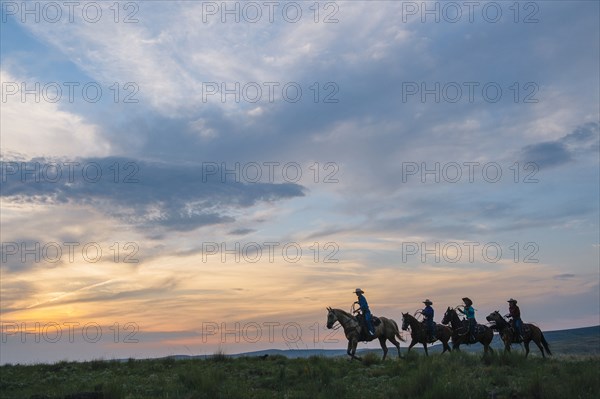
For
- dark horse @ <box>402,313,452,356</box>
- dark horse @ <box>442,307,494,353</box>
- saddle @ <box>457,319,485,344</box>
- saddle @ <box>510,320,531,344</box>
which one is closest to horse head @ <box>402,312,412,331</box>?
dark horse @ <box>402,313,452,356</box>

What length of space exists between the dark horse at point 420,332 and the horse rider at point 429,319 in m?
0.16

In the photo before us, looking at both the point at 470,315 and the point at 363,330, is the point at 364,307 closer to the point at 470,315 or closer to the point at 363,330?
the point at 363,330

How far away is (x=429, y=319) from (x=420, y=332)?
83 centimetres

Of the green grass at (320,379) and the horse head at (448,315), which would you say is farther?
the horse head at (448,315)

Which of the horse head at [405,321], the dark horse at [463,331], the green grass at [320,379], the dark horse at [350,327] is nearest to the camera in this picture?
the green grass at [320,379]

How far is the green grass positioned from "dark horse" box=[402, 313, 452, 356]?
2.59m

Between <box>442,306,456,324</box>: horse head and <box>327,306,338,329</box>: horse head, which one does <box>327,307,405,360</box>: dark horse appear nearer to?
<box>327,306,338,329</box>: horse head

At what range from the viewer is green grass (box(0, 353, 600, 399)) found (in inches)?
744

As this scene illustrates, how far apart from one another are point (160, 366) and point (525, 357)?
1688 centimetres

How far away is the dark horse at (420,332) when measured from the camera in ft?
99.5

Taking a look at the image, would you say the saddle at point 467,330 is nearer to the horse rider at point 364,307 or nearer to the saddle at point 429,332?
the saddle at point 429,332

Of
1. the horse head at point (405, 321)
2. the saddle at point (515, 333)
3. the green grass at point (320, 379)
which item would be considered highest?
the horse head at point (405, 321)

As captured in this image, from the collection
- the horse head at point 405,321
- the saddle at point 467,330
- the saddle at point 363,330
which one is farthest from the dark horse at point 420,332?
the saddle at point 363,330

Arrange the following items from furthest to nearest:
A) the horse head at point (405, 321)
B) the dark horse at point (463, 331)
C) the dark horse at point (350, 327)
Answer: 1. the horse head at point (405, 321)
2. the dark horse at point (463, 331)
3. the dark horse at point (350, 327)
